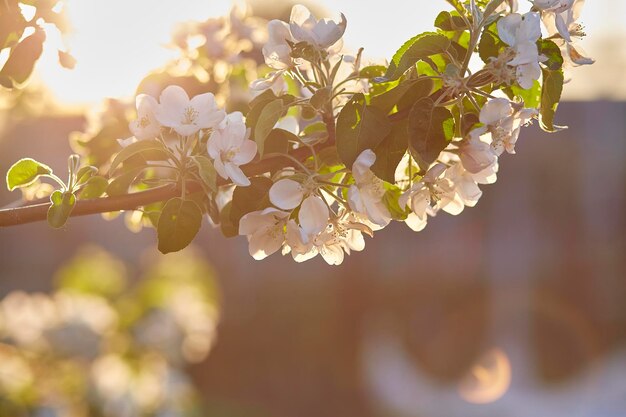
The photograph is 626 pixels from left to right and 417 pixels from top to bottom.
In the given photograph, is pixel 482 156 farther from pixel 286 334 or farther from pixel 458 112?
pixel 286 334

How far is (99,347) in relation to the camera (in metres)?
2.48

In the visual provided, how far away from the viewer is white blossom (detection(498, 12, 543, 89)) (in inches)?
23.8

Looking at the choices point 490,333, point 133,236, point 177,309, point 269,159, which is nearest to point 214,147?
point 269,159

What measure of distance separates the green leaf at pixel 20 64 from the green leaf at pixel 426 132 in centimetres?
43

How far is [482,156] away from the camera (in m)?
0.63

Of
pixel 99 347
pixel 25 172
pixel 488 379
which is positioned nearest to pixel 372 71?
pixel 25 172

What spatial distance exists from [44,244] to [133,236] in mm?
956

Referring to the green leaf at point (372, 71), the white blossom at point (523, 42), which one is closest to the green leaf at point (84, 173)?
the green leaf at point (372, 71)

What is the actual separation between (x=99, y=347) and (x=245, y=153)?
197 cm

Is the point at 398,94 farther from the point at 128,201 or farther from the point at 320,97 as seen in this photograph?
the point at 128,201

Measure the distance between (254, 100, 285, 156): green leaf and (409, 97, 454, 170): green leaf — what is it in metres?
0.11

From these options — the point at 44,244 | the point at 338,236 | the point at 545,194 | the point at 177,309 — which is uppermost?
A: the point at 338,236

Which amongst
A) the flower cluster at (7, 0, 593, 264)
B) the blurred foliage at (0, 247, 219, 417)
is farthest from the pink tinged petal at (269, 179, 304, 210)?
the blurred foliage at (0, 247, 219, 417)

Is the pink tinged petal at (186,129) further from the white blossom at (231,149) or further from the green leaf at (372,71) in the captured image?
the green leaf at (372,71)
